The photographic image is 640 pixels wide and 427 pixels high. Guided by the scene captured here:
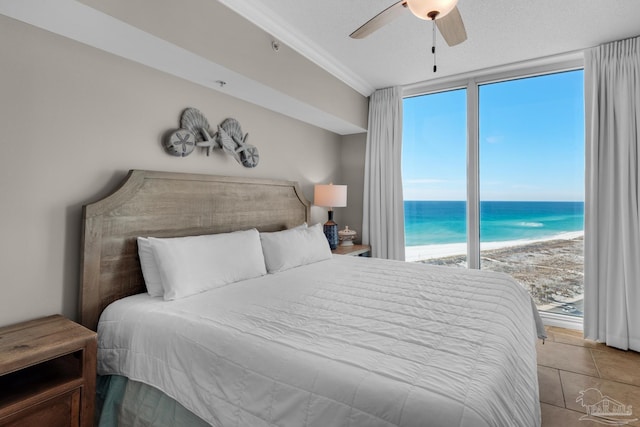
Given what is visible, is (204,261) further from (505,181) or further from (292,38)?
(505,181)

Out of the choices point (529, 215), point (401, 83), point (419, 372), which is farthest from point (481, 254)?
point (419, 372)

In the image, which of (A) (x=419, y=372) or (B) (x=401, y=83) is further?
(B) (x=401, y=83)

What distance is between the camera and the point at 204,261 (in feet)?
6.84

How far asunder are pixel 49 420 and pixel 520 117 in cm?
441

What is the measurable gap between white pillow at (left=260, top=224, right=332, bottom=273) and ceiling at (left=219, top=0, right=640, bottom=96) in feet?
5.27

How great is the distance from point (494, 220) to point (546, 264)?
2.23 feet

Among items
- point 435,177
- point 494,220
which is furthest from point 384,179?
point 494,220

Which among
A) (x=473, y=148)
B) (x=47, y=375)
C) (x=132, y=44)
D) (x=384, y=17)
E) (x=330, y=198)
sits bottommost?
(x=47, y=375)

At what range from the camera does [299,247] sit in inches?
112

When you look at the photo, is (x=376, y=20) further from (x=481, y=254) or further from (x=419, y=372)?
(x=481, y=254)

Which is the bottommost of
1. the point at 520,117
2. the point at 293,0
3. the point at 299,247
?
the point at 299,247

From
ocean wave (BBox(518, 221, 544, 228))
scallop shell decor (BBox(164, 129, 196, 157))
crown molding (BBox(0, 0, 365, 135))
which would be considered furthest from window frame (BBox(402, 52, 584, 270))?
scallop shell decor (BBox(164, 129, 196, 157))

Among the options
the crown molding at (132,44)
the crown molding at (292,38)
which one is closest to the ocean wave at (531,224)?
the crown molding at (292,38)

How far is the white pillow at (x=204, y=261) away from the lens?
191cm
